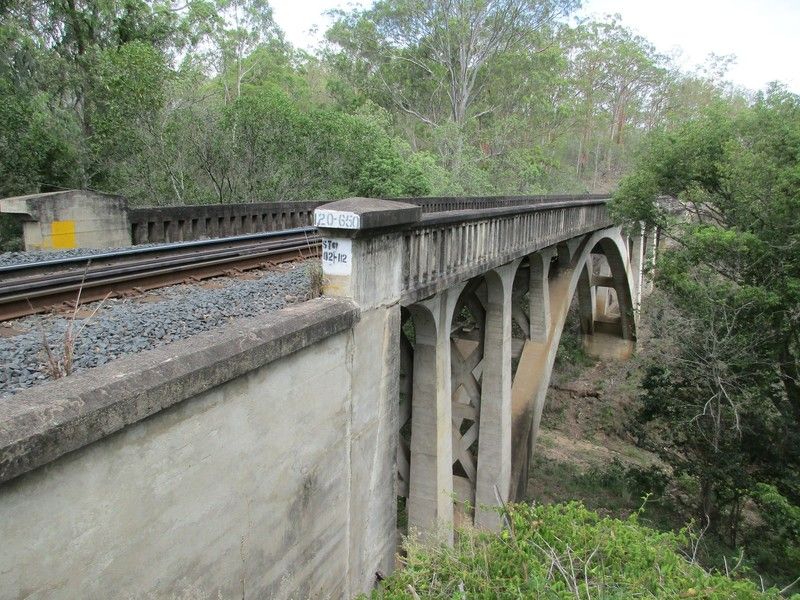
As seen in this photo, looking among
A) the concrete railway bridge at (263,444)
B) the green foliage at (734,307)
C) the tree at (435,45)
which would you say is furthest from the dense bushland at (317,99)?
the concrete railway bridge at (263,444)

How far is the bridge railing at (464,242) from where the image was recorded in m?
5.64

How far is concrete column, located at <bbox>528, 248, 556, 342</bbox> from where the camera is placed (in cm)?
1223

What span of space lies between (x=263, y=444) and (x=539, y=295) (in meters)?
9.94

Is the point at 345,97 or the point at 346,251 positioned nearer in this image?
the point at 346,251

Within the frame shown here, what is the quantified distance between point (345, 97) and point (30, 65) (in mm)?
21091

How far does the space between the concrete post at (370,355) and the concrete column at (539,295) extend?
289 inches

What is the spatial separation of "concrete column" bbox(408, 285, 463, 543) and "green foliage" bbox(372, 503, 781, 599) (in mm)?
2576

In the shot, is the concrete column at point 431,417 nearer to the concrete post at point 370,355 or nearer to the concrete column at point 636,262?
the concrete post at point 370,355

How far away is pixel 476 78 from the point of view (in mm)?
36750

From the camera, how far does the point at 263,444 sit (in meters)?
3.71

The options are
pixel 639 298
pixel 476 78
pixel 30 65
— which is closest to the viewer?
pixel 30 65

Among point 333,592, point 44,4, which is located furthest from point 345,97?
point 333,592

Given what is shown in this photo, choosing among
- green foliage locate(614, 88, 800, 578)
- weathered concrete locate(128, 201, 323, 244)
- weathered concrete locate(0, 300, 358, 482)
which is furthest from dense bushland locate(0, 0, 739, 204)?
weathered concrete locate(0, 300, 358, 482)

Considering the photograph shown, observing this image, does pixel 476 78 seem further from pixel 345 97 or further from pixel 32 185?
pixel 32 185
